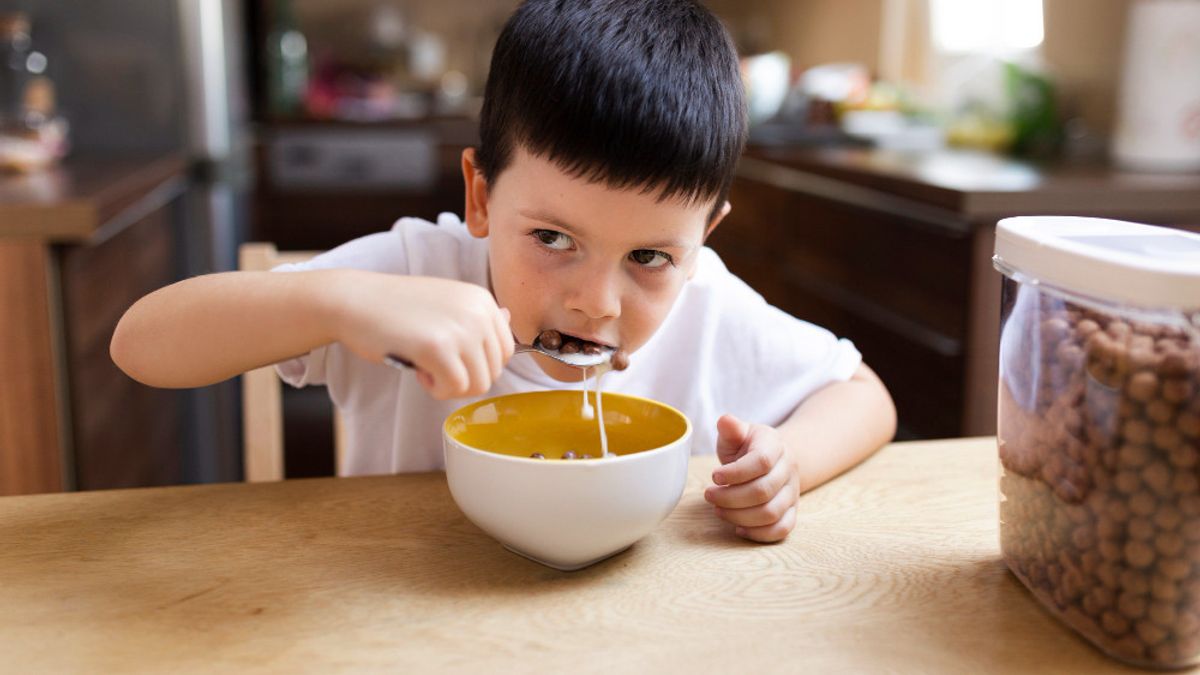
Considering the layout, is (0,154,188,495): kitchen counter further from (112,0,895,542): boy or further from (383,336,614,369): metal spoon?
(383,336,614,369): metal spoon

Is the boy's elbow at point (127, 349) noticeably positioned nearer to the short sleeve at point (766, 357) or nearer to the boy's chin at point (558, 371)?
the boy's chin at point (558, 371)

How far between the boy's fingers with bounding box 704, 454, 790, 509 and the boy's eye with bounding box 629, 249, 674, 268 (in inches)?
7.0

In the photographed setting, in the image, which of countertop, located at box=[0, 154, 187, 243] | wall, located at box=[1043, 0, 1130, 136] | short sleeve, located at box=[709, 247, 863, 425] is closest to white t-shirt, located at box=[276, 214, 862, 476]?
short sleeve, located at box=[709, 247, 863, 425]

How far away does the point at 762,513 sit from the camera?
2.23 ft

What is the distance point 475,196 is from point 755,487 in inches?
14.1

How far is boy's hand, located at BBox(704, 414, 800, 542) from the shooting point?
0.68 m

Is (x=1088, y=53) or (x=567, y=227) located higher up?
(x=1088, y=53)

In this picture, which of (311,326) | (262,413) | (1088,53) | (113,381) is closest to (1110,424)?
(311,326)

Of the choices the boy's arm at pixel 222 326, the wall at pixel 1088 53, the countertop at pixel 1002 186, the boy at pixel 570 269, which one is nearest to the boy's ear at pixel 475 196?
the boy at pixel 570 269

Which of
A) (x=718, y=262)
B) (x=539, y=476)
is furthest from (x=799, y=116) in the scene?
(x=539, y=476)

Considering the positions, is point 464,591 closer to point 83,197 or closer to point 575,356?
point 575,356

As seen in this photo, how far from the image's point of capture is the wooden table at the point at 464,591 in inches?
20.9

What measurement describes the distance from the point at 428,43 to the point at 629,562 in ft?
12.3

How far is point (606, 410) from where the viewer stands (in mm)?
733
